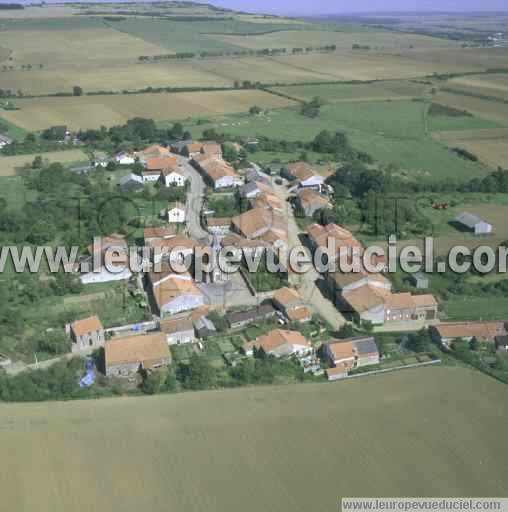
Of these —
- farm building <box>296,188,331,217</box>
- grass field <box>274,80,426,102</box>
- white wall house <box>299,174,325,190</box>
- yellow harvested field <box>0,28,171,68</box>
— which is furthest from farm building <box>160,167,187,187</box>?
yellow harvested field <box>0,28,171,68</box>

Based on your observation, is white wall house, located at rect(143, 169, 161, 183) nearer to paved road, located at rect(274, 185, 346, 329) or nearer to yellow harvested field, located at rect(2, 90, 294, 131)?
paved road, located at rect(274, 185, 346, 329)

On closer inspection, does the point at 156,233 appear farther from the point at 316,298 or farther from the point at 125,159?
the point at 125,159

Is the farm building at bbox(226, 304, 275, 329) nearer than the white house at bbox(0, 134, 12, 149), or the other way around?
the farm building at bbox(226, 304, 275, 329)

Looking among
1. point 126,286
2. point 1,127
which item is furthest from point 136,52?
point 126,286

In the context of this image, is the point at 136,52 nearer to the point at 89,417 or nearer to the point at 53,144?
the point at 53,144

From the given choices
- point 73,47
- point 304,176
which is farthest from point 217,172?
point 73,47
